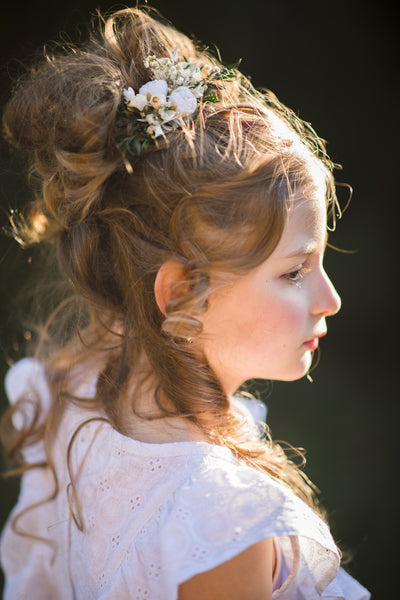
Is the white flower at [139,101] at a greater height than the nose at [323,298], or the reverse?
the white flower at [139,101]

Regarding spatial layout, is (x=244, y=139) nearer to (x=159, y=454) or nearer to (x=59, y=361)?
(x=159, y=454)

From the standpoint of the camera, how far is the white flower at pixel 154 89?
3.79 feet

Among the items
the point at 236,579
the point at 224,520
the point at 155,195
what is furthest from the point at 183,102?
the point at 236,579

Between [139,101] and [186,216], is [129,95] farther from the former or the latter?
[186,216]

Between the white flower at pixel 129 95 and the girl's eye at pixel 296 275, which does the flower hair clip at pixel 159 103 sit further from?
the girl's eye at pixel 296 275

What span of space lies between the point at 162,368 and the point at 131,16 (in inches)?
34.8

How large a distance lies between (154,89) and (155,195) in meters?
0.23

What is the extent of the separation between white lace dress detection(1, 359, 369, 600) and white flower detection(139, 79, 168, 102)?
2.49 feet

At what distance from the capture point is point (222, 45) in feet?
7.77

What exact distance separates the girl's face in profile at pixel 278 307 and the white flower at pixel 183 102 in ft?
0.99

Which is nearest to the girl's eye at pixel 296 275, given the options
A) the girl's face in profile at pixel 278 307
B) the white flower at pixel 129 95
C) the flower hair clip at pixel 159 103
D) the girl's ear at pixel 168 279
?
the girl's face in profile at pixel 278 307

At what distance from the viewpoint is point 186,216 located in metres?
1.15

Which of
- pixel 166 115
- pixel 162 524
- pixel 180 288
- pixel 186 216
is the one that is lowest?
pixel 162 524

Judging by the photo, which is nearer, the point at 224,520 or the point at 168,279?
the point at 224,520
